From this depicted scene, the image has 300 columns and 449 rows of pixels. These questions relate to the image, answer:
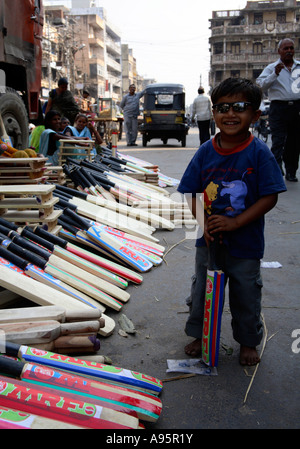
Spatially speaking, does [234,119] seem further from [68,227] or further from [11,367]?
[68,227]

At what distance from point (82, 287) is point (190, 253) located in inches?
62.1

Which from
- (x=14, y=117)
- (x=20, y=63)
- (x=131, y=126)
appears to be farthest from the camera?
(x=131, y=126)

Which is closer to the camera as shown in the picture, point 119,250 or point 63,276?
point 63,276

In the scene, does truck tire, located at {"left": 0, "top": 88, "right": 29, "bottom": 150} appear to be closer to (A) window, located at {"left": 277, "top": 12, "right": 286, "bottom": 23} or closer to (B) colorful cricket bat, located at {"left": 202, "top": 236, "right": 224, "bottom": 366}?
(B) colorful cricket bat, located at {"left": 202, "top": 236, "right": 224, "bottom": 366}

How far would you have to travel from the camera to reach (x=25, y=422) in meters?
1.59

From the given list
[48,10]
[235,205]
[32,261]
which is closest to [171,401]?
[235,205]

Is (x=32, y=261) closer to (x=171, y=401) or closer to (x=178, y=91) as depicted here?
(x=171, y=401)

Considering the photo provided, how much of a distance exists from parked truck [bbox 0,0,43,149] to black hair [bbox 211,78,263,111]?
4586 mm

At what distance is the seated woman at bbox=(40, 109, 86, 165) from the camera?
637 centimetres

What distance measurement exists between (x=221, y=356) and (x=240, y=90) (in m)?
1.45

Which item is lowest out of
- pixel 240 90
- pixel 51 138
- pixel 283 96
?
pixel 51 138

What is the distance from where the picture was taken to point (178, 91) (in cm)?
1783

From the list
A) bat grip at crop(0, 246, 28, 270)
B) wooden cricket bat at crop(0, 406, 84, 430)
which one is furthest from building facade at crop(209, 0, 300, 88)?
wooden cricket bat at crop(0, 406, 84, 430)

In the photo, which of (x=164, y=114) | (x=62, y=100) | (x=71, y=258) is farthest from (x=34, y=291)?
(x=164, y=114)
